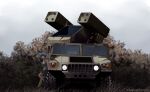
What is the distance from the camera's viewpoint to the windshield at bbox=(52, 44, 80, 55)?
57.6ft

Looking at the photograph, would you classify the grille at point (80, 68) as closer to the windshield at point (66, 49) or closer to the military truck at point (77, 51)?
the military truck at point (77, 51)

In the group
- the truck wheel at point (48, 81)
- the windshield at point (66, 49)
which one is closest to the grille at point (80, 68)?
the windshield at point (66, 49)

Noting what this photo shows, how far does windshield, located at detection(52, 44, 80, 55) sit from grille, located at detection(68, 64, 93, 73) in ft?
4.06

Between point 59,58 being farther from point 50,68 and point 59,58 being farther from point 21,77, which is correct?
point 21,77

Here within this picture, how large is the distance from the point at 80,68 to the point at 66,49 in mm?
1510

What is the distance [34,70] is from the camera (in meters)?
21.6

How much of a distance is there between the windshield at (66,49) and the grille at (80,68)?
1.24 meters

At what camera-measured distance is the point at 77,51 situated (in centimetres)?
1756

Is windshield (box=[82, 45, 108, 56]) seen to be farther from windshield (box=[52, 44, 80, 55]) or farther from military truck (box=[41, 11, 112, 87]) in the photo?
windshield (box=[52, 44, 80, 55])

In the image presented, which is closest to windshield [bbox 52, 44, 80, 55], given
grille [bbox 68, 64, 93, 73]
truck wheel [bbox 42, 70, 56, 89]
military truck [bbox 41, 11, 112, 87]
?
military truck [bbox 41, 11, 112, 87]

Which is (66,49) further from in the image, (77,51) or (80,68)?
(80,68)

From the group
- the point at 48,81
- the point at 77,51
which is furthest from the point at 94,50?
the point at 48,81

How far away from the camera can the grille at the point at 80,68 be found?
16.3m

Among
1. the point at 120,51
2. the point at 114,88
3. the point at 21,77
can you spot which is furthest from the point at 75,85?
the point at 120,51
